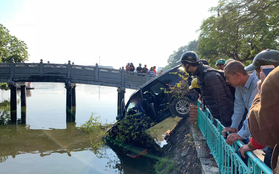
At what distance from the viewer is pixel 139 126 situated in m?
6.73

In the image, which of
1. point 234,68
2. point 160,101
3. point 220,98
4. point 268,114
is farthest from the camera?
point 160,101

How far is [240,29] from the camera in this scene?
442 inches

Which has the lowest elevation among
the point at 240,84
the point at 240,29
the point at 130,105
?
the point at 130,105

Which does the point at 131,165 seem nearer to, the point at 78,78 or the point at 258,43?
the point at 258,43

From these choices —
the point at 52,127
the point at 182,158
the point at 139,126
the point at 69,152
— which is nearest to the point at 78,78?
the point at 52,127

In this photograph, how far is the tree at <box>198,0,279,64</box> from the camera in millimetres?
9531

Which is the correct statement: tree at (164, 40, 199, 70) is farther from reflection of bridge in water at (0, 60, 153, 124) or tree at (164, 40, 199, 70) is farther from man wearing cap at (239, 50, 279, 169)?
man wearing cap at (239, 50, 279, 169)

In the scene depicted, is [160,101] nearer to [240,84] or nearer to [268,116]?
[240,84]

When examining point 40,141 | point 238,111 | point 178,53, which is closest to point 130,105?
point 238,111

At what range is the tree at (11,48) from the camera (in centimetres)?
2580

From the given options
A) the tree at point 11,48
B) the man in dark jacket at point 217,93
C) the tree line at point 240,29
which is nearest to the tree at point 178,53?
the tree at point 11,48

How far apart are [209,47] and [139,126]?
23.1 feet

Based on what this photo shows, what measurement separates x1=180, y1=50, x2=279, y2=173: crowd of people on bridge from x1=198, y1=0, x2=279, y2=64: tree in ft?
25.7

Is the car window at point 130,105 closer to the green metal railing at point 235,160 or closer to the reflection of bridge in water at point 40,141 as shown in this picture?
the reflection of bridge in water at point 40,141
